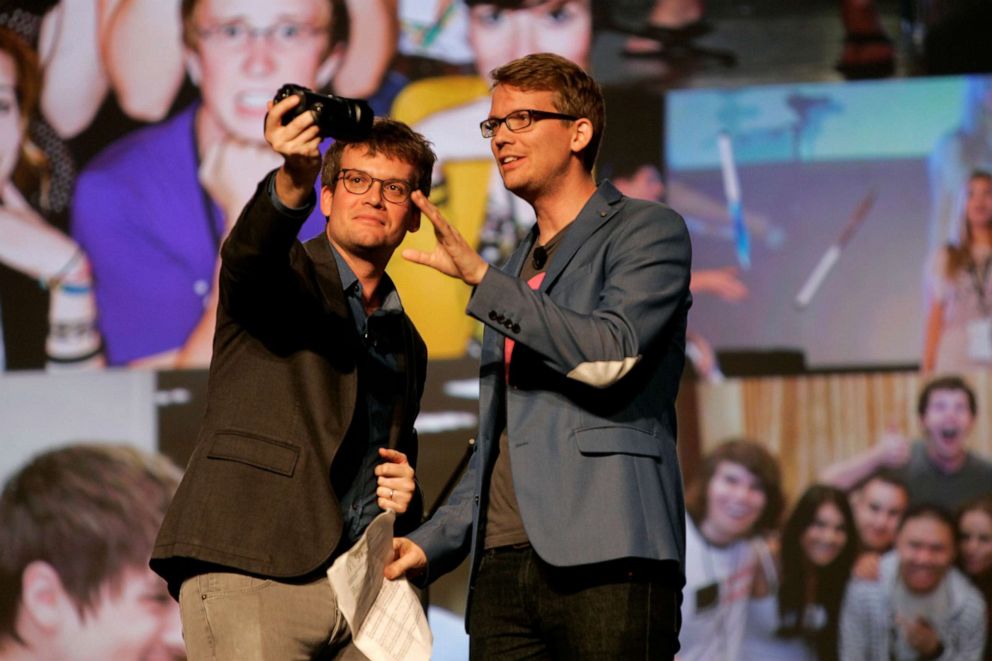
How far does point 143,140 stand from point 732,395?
239 centimetres

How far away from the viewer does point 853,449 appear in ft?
13.8

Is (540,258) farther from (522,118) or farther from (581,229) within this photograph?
(522,118)

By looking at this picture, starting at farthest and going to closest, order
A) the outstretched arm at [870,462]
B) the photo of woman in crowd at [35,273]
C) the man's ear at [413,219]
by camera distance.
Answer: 1. the photo of woman in crowd at [35,273]
2. the outstretched arm at [870,462]
3. the man's ear at [413,219]

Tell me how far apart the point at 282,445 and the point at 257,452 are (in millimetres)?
40

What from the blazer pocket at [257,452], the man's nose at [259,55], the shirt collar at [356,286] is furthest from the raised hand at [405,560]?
the man's nose at [259,55]

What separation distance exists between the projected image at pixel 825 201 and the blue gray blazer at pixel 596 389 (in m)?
2.29

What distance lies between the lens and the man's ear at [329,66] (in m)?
4.50

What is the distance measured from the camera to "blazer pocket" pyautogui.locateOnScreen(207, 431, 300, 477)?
188 cm

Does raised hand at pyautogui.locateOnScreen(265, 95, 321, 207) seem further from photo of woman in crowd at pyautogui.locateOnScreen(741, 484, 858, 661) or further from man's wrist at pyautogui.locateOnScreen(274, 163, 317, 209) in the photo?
photo of woman in crowd at pyautogui.locateOnScreen(741, 484, 858, 661)

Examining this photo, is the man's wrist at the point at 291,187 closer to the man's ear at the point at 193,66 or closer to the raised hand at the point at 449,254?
the raised hand at the point at 449,254

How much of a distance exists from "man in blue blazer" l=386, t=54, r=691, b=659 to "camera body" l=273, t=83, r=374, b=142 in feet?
0.54

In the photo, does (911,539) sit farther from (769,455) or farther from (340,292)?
(340,292)

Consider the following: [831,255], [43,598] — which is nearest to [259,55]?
[43,598]

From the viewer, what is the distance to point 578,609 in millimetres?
1911
